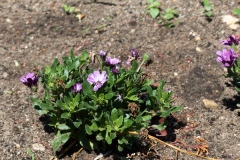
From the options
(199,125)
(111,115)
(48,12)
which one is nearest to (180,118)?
(199,125)

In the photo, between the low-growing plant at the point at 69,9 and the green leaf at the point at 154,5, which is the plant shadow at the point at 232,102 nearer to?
the green leaf at the point at 154,5

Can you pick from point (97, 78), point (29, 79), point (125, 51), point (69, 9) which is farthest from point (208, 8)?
point (29, 79)

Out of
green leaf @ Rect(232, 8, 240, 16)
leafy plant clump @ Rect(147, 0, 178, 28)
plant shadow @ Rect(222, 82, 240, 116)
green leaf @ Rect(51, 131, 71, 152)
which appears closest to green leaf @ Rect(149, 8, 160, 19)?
leafy plant clump @ Rect(147, 0, 178, 28)

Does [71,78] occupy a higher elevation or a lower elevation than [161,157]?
higher

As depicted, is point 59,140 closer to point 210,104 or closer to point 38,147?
point 38,147

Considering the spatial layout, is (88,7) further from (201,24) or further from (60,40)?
(201,24)

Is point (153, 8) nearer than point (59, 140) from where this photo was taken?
No

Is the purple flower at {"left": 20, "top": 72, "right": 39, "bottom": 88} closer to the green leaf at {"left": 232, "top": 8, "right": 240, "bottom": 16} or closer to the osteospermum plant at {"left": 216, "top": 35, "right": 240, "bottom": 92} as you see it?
the osteospermum plant at {"left": 216, "top": 35, "right": 240, "bottom": 92}

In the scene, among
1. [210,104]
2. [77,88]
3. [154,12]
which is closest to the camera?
[77,88]
